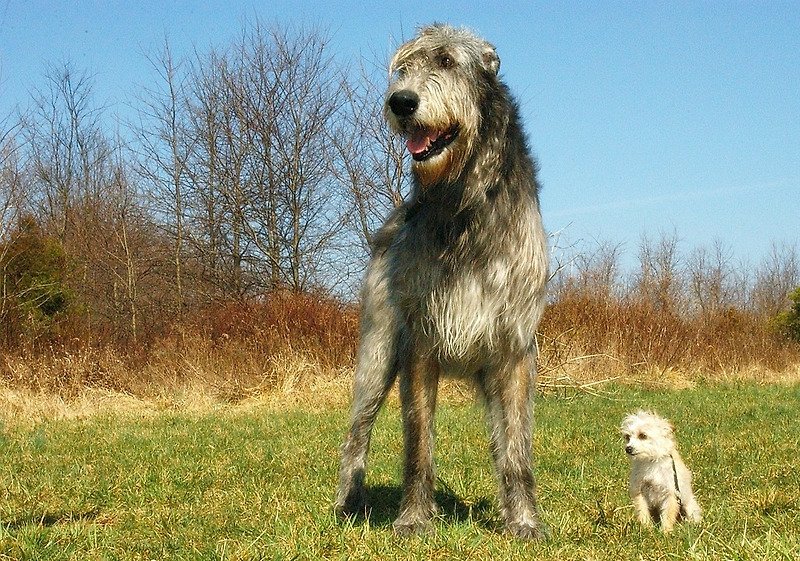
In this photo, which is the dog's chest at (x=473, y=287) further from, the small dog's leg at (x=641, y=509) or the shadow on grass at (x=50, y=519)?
the shadow on grass at (x=50, y=519)

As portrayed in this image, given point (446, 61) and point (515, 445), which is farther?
point (515, 445)

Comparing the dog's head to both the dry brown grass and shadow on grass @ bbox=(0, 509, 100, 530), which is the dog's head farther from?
the dry brown grass

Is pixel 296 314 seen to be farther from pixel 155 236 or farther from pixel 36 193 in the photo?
pixel 36 193

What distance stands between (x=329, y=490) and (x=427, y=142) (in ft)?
8.30

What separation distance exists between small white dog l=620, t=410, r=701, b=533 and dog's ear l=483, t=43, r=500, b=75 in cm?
209

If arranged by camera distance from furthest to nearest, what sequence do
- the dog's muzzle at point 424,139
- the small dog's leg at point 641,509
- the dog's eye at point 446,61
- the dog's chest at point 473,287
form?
the small dog's leg at point 641,509, the dog's chest at point 473,287, the dog's eye at point 446,61, the dog's muzzle at point 424,139

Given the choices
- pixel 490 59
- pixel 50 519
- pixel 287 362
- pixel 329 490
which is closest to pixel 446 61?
pixel 490 59

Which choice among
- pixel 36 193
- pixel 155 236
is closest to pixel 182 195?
pixel 155 236

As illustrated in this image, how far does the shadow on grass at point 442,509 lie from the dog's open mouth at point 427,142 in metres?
1.80

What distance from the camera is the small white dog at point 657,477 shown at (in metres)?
4.04

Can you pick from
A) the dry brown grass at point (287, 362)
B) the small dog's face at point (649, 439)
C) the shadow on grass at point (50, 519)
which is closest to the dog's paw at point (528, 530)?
the small dog's face at point (649, 439)

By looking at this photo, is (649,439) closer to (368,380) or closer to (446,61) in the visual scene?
(368,380)

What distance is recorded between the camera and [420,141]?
3.45 meters

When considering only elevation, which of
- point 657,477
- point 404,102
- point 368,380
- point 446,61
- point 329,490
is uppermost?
point 446,61
